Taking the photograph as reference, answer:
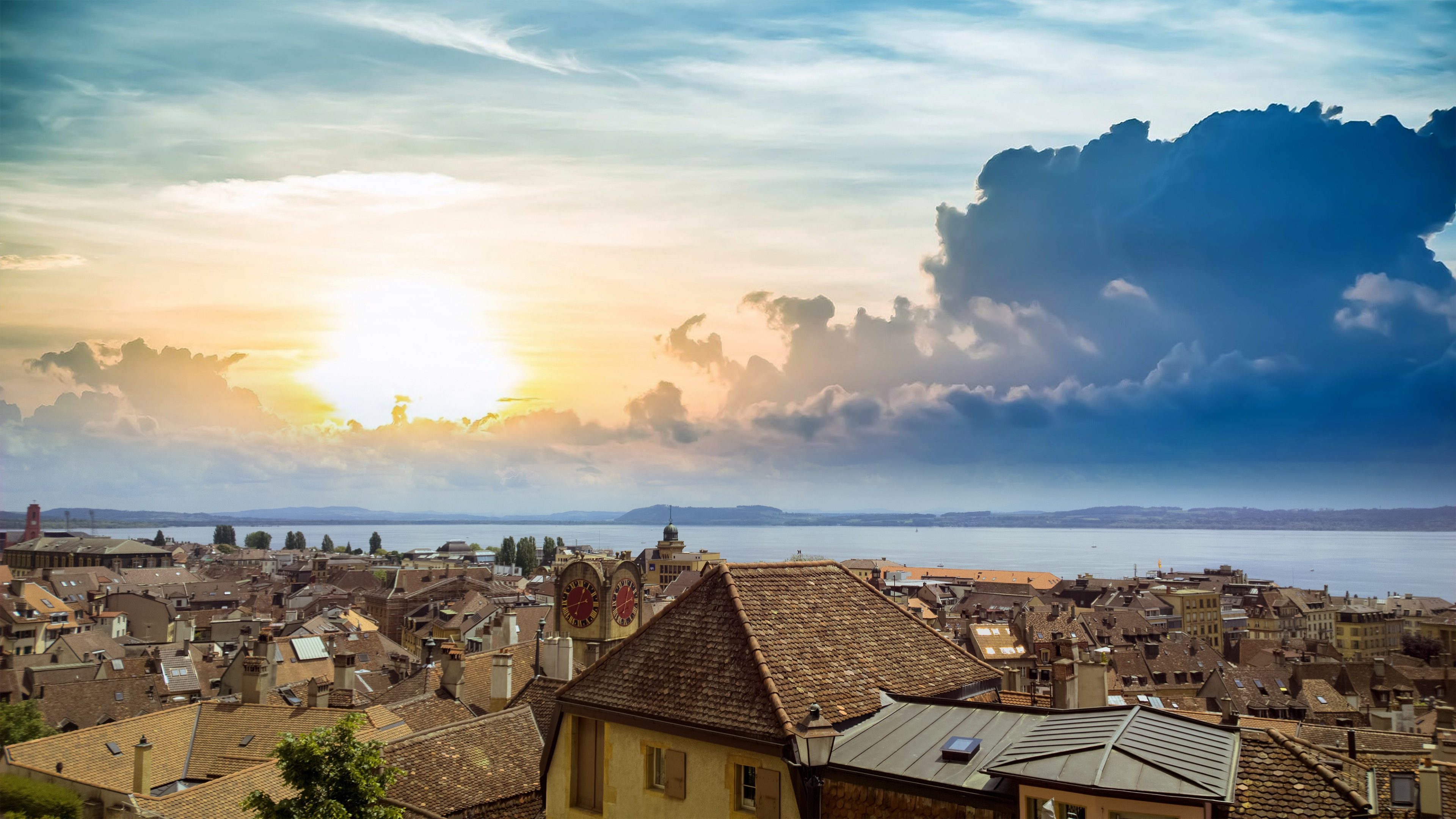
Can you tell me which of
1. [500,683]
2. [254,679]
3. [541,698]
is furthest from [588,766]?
[254,679]

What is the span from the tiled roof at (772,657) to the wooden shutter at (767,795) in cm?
81

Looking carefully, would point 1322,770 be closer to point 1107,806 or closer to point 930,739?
point 1107,806

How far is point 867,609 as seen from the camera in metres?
20.8

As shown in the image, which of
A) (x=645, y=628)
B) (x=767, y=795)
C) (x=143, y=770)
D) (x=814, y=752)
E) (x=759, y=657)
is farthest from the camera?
(x=143, y=770)

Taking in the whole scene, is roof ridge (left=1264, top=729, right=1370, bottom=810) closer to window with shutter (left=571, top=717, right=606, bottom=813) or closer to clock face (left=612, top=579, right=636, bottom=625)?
window with shutter (left=571, top=717, right=606, bottom=813)

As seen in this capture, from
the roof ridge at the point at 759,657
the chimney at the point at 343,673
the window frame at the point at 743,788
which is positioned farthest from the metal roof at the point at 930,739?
the chimney at the point at 343,673

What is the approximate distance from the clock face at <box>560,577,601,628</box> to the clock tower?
0.02m

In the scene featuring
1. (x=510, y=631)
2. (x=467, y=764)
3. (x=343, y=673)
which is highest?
(x=467, y=764)

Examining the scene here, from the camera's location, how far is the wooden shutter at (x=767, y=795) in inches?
640

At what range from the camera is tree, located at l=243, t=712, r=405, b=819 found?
21.4 m

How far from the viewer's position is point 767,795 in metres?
16.4

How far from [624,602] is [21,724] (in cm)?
4244

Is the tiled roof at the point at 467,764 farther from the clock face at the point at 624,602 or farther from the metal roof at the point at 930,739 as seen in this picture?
the clock face at the point at 624,602

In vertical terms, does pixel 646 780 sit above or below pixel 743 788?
below
